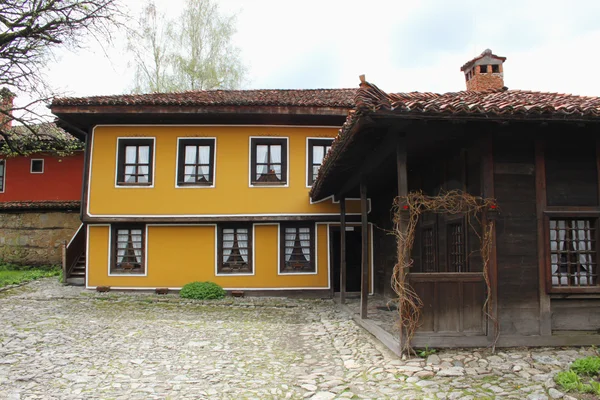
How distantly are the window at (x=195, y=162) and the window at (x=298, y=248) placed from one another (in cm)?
268

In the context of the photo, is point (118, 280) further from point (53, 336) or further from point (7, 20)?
point (7, 20)

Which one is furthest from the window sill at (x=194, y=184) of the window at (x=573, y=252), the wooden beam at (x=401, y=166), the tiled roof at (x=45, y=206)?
the window at (x=573, y=252)

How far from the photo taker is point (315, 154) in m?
13.7

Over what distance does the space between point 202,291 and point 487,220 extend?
8.41 metres

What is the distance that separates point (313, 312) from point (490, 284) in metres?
5.61

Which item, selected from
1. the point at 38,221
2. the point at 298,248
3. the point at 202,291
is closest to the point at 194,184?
the point at 202,291

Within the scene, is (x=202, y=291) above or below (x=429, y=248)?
below

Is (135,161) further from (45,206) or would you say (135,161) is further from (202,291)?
(45,206)

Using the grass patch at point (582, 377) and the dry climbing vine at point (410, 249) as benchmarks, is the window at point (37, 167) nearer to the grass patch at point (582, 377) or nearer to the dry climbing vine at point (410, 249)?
the dry climbing vine at point (410, 249)

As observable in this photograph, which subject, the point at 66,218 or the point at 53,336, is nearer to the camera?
the point at 53,336

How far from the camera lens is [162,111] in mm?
12945

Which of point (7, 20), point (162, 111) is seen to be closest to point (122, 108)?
point (162, 111)

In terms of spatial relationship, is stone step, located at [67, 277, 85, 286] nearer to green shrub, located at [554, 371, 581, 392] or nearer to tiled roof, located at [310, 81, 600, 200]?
tiled roof, located at [310, 81, 600, 200]

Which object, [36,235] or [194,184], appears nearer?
[194,184]
